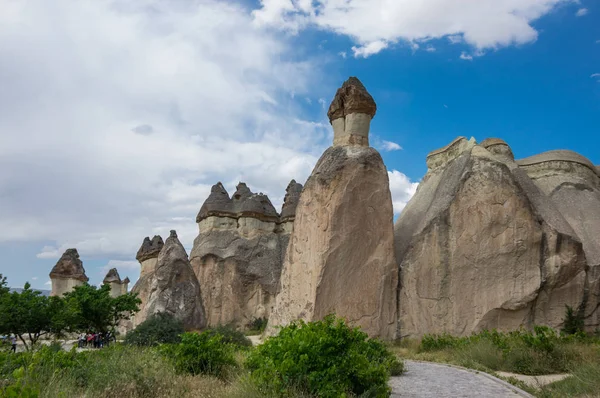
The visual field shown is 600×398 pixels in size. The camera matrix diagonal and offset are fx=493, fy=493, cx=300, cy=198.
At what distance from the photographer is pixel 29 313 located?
13805 mm

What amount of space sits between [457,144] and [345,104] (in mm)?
5056

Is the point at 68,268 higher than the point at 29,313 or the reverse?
higher

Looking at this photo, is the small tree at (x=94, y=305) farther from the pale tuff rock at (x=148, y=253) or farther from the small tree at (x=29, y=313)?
the pale tuff rock at (x=148, y=253)

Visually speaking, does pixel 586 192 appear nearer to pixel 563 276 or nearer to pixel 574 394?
pixel 563 276

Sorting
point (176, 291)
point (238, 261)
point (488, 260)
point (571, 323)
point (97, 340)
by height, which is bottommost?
point (97, 340)

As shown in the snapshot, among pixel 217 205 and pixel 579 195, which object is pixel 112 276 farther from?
pixel 579 195

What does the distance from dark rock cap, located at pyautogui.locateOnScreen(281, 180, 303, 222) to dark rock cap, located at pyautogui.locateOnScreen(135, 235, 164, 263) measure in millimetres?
9375

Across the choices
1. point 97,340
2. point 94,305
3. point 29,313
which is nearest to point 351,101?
point 94,305

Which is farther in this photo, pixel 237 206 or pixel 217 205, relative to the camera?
pixel 237 206

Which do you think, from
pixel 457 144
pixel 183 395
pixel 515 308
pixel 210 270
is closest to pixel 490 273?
pixel 515 308

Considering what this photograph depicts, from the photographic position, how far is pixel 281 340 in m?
6.45

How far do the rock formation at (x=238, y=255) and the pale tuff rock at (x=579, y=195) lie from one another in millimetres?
15769

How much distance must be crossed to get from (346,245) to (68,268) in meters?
22.8

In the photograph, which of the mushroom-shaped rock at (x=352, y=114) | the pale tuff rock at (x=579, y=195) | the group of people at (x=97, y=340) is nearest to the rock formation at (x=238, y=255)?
the group of people at (x=97, y=340)
